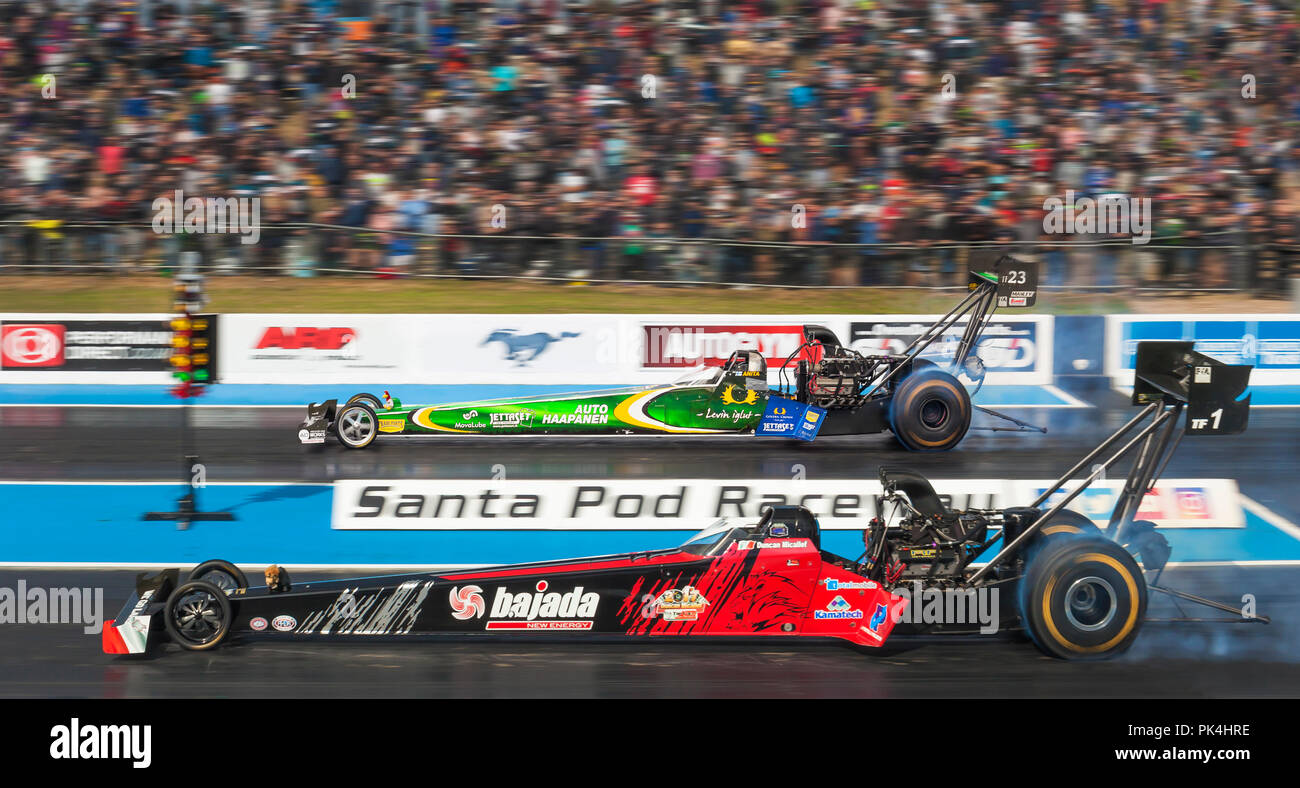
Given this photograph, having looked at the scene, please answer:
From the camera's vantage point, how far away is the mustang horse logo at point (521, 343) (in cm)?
1602

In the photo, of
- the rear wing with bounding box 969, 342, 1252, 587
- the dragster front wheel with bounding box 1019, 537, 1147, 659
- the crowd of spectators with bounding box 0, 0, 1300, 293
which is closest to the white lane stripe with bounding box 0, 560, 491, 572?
the dragster front wheel with bounding box 1019, 537, 1147, 659

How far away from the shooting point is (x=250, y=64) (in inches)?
772

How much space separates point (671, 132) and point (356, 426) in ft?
26.5

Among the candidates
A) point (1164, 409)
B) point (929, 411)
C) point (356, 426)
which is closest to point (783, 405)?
point (929, 411)

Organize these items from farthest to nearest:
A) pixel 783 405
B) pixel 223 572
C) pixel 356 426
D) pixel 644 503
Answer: pixel 356 426, pixel 783 405, pixel 644 503, pixel 223 572

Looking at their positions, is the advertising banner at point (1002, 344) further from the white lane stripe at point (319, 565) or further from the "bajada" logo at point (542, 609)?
the "bajada" logo at point (542, 609)

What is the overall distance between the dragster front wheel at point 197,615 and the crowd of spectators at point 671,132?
11.0 m

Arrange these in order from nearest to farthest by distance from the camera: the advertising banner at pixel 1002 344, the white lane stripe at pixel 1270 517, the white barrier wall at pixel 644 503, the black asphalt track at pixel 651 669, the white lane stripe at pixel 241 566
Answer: the black asphalt track at pixel 651 669
the white lane stripe at pixel 241 566
the white barrier wall at pixel 644 503
the white lane stripe at pixel 1270 517
the advertising banner at pixel 1002 344

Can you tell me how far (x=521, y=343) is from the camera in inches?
631

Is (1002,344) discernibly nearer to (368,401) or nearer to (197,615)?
(368,401)

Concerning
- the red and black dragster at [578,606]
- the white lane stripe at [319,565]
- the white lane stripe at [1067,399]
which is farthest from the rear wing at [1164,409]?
the white lane stripe at [1067,399]

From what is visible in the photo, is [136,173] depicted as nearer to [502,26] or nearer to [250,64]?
[250,64]

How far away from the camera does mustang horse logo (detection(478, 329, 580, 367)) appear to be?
16.0 meters

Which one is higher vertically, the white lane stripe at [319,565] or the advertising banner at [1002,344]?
the advertising banner at [1002,344]
